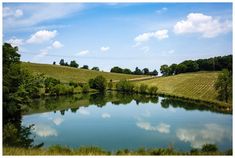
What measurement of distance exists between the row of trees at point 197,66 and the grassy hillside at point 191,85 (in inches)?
76.7

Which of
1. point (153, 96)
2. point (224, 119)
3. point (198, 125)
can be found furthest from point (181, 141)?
point (153, 96)

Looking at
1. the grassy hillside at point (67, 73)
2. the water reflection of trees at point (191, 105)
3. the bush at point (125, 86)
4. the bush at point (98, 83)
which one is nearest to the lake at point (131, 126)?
the water reflection of trees at point (191, 105)

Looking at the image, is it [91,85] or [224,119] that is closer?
[224,119]

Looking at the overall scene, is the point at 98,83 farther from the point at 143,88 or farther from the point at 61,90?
the point at 61,90

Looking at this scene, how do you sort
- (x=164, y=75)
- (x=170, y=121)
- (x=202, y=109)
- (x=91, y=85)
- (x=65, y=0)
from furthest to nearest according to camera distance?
(x=164, y=75), (x=91, y=85), (x=202, y=109), (x=170, y=121), (x=65, y=0)

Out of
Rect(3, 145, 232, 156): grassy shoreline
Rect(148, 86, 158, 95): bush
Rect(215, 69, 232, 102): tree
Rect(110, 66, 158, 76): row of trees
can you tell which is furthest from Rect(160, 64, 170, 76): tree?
Rect(3, 145, 232, 156): grassy shoreline

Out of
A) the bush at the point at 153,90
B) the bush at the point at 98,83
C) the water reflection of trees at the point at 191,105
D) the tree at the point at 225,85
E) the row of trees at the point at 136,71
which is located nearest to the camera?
the water reflection of trees at the point at 191,105

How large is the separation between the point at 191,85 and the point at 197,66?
1136cm

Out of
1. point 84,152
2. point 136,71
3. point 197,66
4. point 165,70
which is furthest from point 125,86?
point 84,152

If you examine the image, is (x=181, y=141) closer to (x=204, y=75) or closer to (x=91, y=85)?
(x=204, y=75)

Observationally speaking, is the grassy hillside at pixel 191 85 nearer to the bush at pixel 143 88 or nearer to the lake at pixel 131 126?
the bush at pixel 143 88

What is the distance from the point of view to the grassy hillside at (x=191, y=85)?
4464 centimetres

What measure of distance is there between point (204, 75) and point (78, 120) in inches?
1211

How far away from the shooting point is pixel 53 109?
37.5 meters
